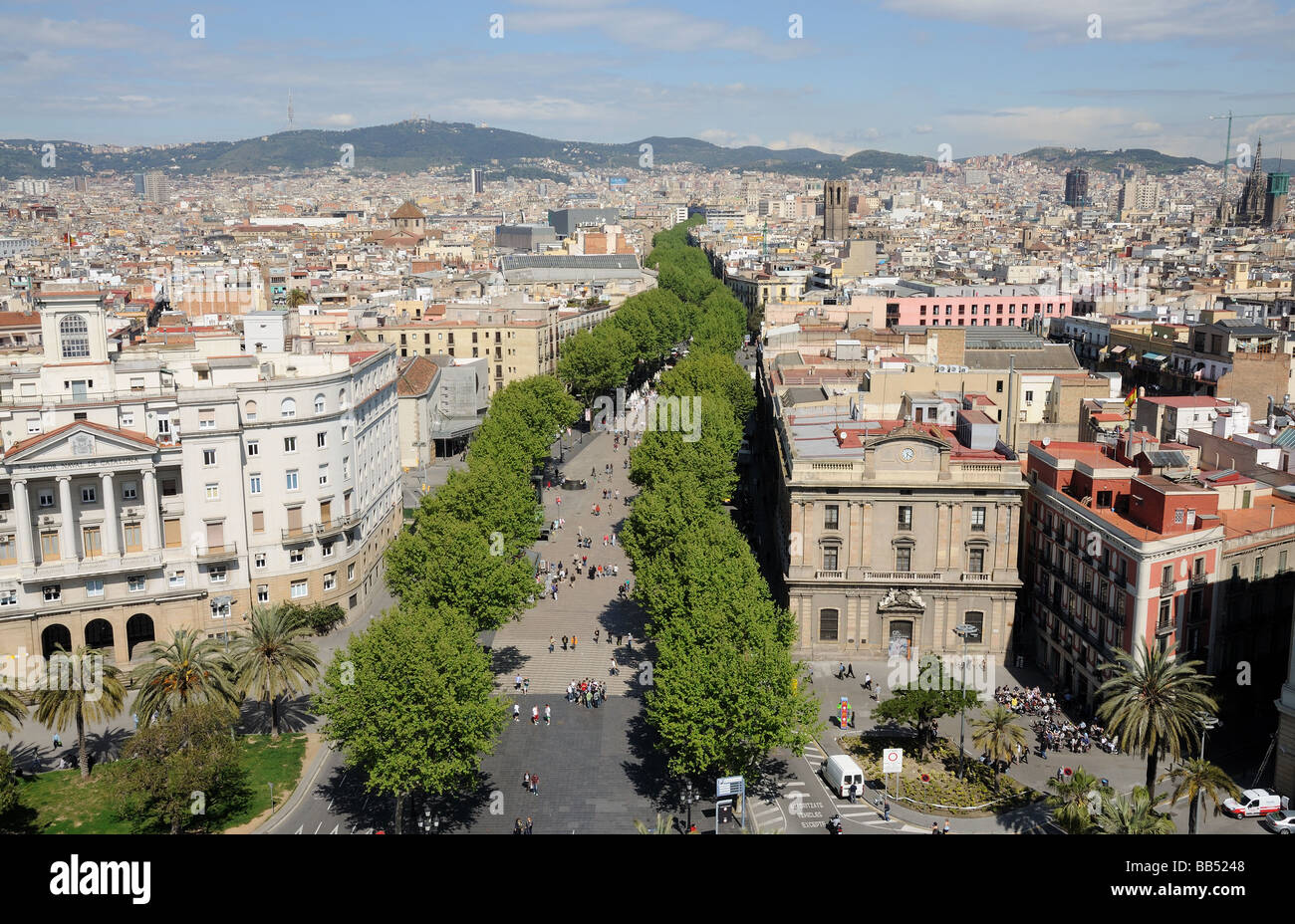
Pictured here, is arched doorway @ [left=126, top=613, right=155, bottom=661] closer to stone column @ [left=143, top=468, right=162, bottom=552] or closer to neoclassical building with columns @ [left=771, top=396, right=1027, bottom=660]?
stone column @ [left=143, top=468, right=162, bottom=552]

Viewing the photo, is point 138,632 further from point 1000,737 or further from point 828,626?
point 1000,737

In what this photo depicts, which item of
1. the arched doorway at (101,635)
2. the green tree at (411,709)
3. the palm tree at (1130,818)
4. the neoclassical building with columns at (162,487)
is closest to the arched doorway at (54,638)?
the neoclassical building with columns at (162,487)

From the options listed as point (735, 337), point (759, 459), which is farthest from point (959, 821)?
point (735, 337)

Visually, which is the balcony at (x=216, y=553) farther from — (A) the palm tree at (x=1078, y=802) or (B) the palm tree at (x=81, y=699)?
(A) the palm tree at (x=1078, y=802)

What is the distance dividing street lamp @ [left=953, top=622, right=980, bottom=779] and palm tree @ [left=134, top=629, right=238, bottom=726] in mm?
28228

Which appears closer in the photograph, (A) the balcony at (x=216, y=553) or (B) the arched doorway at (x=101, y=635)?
(B) the arched doorway at (x=101, y=635)

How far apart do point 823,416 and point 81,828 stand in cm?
4415

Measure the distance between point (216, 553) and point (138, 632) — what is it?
5.31m

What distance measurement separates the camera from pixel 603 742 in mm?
46531

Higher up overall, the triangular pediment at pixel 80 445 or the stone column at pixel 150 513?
the triangular pediment at pixel 80 445

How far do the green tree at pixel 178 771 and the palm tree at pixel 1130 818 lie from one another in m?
28.0

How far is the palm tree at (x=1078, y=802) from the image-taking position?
32.7 metres

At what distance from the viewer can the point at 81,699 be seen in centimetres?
4269

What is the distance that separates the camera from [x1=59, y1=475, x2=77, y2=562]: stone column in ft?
171
